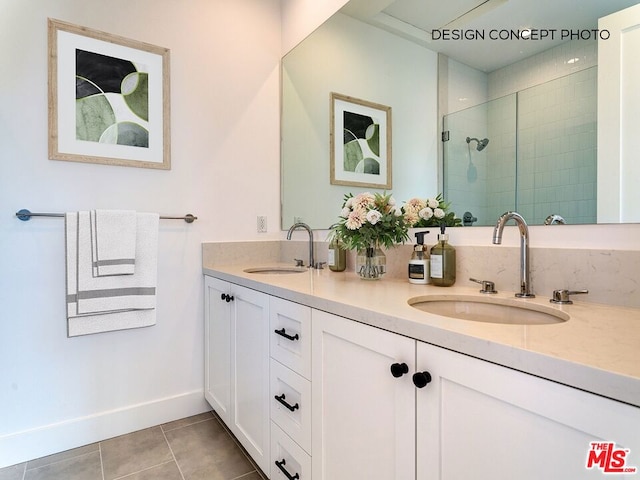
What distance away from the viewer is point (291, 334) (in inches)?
46.8

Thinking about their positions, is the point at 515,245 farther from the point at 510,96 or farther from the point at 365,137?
the point at 365,137

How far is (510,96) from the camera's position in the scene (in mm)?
1203

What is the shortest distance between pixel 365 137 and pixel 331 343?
3.91 feet

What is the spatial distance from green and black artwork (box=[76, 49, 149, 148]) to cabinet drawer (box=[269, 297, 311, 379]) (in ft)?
3.96

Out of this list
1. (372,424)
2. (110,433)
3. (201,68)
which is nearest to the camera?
(372,424)

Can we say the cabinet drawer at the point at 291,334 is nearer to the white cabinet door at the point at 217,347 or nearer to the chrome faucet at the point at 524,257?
the white cabinet door at the point at 217,347

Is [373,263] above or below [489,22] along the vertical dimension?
below

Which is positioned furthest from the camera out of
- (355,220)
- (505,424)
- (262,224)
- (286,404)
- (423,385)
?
(262,224)

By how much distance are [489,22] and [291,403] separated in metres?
1.50

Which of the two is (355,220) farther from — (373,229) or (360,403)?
(360,403)

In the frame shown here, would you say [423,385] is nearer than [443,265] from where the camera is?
Yes

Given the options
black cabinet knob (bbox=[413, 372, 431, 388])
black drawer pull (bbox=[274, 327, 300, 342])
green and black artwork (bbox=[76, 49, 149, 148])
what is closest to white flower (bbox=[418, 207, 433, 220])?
black drawer pull (bbox=[274, 327, 300, 342])

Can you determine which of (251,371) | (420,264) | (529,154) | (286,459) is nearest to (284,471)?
(286,459)

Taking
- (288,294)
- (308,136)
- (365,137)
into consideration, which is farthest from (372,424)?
(308,136)
